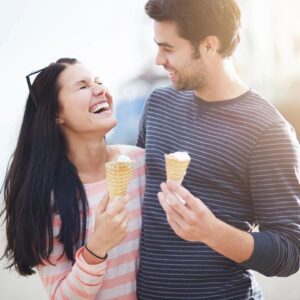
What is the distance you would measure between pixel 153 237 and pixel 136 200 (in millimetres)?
242

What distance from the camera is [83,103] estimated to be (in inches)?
105

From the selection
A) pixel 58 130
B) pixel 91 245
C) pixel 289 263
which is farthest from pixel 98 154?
pixel 289 263

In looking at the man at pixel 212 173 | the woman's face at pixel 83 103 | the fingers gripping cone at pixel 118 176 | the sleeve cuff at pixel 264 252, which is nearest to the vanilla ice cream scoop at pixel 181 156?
the man at pixel 212 173

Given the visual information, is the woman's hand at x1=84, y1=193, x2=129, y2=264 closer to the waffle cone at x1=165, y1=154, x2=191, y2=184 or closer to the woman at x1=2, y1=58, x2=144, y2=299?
the woman at x1=2, y1=58, x2=144, y2=299

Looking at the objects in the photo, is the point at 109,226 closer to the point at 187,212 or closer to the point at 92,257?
the point at 92,257

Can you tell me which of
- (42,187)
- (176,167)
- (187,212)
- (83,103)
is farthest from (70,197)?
(187,212)

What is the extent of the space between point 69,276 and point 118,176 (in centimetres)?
49

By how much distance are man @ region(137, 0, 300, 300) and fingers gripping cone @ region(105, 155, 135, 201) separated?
0.19m

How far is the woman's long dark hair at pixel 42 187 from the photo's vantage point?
2.46m

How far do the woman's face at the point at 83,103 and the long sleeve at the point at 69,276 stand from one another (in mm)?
484

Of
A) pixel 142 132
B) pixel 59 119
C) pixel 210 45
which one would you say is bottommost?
pixel 142 132

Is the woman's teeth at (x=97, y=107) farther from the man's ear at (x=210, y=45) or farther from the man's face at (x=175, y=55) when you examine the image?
the man's ear at (x=210, y=45)

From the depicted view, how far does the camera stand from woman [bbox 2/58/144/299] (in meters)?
2.28

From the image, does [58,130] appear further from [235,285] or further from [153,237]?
[235,285]
